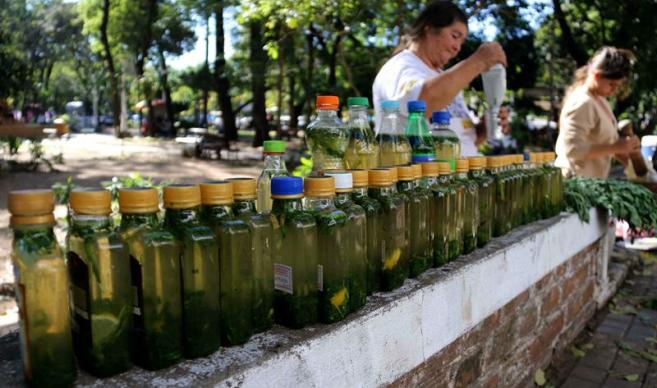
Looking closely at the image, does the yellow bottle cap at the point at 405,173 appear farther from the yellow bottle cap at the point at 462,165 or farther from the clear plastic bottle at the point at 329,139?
the yellow bottle cap at the point at 462,165

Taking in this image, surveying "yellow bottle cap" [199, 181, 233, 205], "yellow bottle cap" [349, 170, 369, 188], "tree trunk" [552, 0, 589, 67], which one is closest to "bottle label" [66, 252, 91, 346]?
"yellow bottle cap" [199, 181, 233, 205]

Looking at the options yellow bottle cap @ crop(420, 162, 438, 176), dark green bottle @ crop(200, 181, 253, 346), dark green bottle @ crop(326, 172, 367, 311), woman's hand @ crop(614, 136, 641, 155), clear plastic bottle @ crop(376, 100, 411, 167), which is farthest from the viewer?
woman's hand @ crop(614, 136, 641, 155)

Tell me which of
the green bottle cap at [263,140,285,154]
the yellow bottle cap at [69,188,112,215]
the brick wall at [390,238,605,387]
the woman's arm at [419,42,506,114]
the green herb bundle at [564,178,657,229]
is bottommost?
the brick wall at [390,238,605,387]

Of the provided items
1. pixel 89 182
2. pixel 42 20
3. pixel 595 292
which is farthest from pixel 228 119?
pixel 595 292

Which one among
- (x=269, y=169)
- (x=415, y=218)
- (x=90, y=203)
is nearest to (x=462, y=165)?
(x=415, y=218)

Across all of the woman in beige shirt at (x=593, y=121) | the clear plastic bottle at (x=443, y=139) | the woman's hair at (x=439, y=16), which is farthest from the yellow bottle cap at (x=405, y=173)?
the woman in beige shirt at (x=593, y=121)

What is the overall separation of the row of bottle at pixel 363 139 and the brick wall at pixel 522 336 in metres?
0.80

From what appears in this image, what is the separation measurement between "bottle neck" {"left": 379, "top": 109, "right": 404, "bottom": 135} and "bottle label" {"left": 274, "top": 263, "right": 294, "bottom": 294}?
104 cm

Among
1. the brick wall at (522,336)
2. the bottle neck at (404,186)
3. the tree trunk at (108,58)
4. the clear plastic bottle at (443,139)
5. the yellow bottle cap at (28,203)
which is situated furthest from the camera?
the tree trunk at (108,58)

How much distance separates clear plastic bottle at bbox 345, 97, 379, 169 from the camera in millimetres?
2166

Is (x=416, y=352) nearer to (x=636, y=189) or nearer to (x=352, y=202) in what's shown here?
(x=352, y=202)

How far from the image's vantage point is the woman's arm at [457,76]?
106 inches

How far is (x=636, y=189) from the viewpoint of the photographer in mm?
3965

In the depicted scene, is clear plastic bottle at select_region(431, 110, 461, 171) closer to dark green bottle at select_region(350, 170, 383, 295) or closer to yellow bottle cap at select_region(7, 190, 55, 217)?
dark green bottle at select_region(350, 170, 383, 295)
